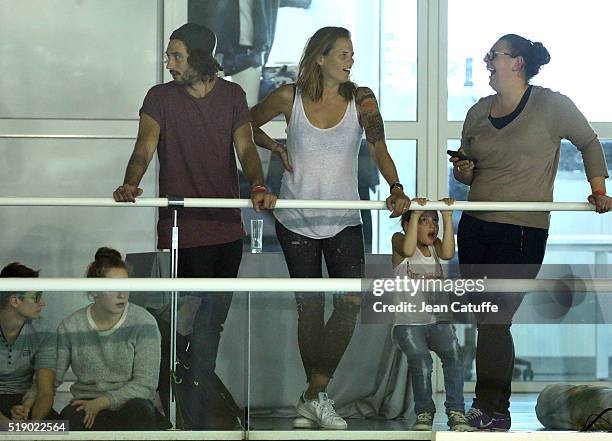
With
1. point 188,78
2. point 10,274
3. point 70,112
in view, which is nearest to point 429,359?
point 188,78

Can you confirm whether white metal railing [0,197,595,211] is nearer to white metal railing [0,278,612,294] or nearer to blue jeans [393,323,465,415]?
white metal railing [0,278,612,294]

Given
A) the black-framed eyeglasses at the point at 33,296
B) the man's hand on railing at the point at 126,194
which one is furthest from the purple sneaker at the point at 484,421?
the black-framed eyeglasses at the point at 33,296

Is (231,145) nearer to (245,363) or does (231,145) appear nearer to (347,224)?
(347,224)

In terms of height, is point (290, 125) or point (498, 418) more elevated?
point (290, 125)

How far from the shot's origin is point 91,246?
716 cm

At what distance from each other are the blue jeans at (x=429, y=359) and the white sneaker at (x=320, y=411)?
0.96 ft

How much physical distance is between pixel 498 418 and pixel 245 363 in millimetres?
925

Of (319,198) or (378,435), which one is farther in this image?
(319,198)

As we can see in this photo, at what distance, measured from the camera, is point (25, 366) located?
426 centimetres

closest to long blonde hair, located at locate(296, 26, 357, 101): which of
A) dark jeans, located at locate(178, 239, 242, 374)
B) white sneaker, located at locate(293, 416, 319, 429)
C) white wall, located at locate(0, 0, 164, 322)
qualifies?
dark jeans, located at locate(178, 239, 242, 374)

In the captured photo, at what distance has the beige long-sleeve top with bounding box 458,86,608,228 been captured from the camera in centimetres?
460

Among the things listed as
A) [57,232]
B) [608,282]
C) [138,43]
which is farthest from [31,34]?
[608,282]

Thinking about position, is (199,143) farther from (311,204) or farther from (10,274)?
(10,274)

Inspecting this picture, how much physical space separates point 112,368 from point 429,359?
1107mm
